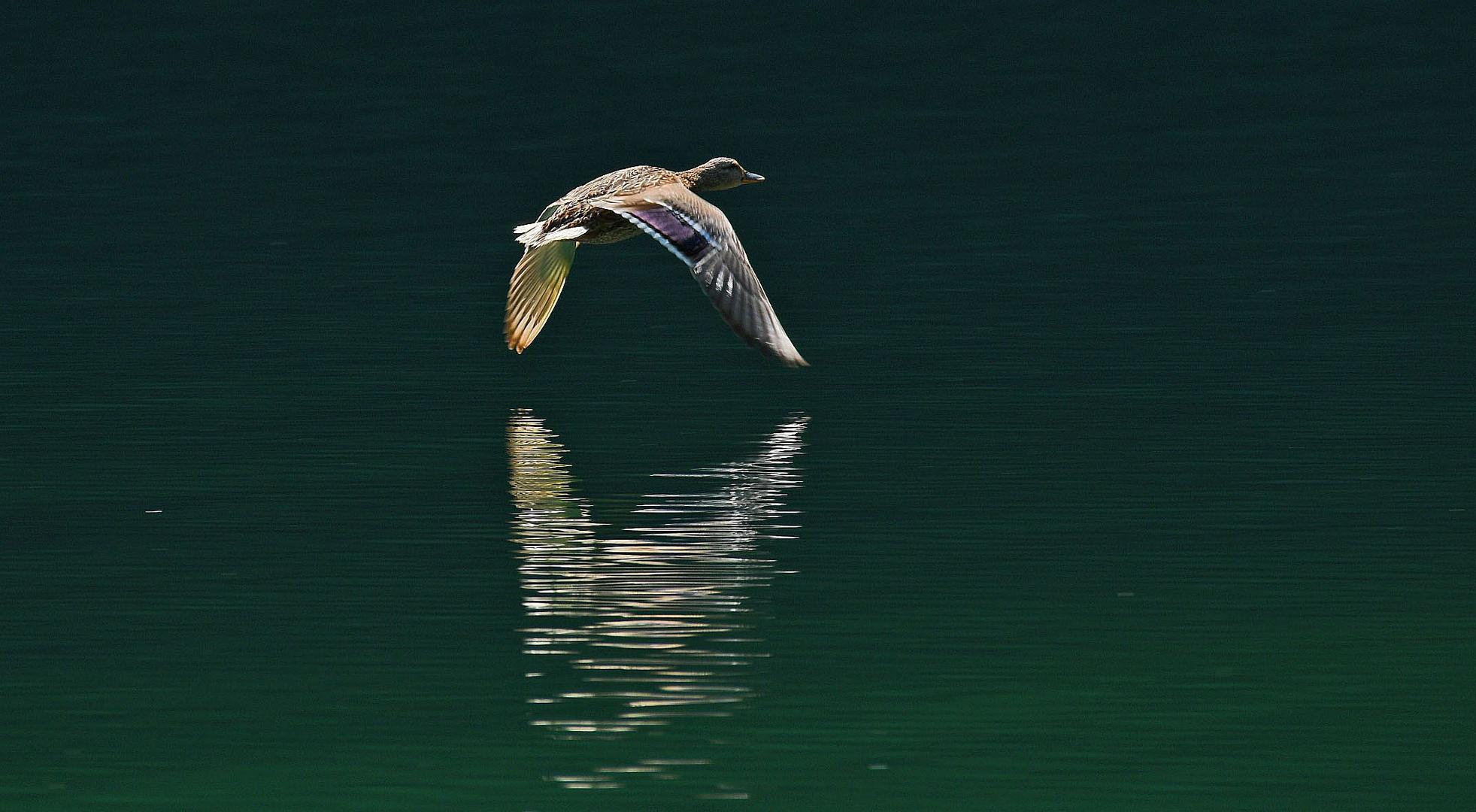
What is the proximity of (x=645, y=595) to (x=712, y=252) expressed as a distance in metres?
4.62

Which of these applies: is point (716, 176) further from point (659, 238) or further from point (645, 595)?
point (645, 595)

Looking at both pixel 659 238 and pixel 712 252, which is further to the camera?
pixel 659 238

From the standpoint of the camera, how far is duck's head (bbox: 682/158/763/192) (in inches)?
904

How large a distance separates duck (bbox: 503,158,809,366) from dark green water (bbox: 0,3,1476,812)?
962mm

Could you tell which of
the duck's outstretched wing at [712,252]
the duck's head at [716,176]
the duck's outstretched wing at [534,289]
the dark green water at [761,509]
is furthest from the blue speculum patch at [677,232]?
the duck's head at [716,176]

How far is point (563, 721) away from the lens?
37.8 ft

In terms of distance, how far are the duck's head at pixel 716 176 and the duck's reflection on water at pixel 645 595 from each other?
15.3 ft

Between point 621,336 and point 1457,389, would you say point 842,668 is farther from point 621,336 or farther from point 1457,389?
point 621,336

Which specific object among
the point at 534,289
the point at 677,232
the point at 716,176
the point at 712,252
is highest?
the point at 716,176

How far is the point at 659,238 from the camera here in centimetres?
1836

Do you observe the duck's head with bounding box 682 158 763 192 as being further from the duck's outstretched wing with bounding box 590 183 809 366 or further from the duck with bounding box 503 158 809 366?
the duck's outstretched wing with bounding box 590 183 809 366

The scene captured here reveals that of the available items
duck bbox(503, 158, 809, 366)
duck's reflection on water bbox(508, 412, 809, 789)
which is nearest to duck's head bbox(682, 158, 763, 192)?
duck bbox(503, 158, 809, 366)

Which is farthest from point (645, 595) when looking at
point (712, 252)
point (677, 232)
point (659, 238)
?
point (677, 232)

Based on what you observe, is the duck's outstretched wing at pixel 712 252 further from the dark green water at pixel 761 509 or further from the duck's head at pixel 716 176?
the duck's head at pixel 716 176
